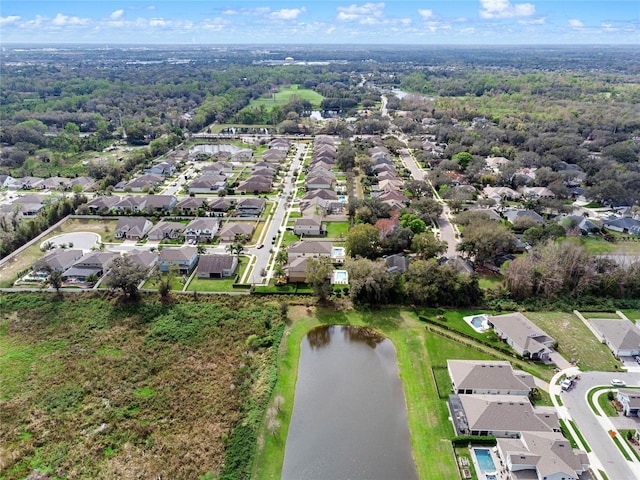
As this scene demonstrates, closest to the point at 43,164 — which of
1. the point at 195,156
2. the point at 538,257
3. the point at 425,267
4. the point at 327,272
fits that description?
the point at 195,156

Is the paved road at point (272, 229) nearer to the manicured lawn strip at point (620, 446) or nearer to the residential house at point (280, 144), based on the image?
the residential house at point (280, 144)

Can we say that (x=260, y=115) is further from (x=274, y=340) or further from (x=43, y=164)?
(x=274, y=340)

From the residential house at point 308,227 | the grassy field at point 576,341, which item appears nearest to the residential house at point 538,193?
the grassy field at point 576,341

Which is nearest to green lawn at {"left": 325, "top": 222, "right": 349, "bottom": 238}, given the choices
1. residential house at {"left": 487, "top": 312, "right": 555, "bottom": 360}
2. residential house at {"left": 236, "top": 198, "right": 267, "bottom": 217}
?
residential house at {"left": 236, "top": 198, "right": 267, "bottom": 217}

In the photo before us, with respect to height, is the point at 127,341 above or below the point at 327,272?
below

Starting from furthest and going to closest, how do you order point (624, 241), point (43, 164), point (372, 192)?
point (43, 164) < point (372, 192) < point (624, 241)

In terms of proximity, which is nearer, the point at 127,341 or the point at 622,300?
the point at 127,341
